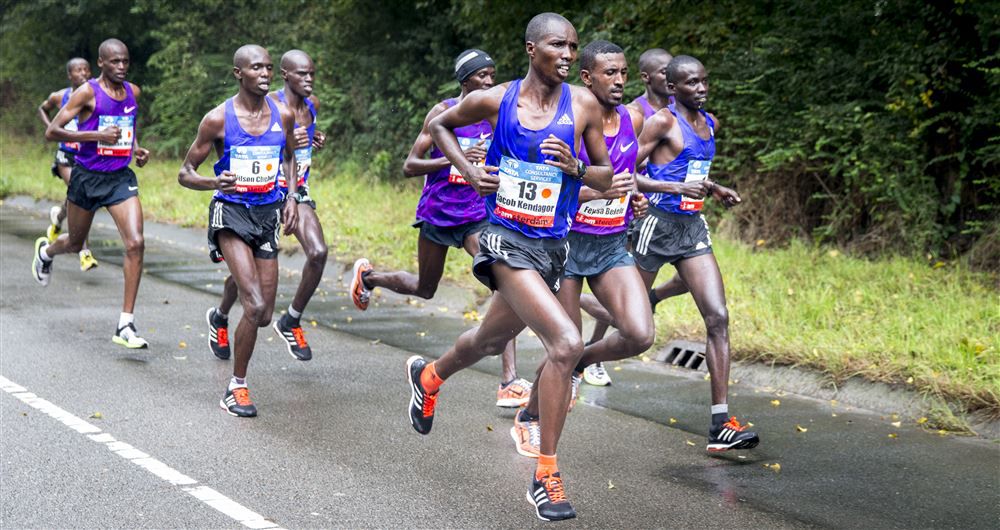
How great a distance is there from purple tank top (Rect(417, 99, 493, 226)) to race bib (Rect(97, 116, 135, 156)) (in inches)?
111

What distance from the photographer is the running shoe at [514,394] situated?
7.71 metres

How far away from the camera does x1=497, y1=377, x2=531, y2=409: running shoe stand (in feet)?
25.3

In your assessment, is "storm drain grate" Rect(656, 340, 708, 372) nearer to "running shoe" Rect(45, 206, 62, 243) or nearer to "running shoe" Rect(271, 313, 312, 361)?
"running shoe" Rect(271, 313, 312, 361)

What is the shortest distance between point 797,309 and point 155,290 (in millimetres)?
6065

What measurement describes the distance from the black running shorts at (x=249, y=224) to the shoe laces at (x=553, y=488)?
2980mm

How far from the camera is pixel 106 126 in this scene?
31.7ft

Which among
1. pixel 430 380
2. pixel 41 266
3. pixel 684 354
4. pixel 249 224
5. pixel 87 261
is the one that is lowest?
pixel 87 261

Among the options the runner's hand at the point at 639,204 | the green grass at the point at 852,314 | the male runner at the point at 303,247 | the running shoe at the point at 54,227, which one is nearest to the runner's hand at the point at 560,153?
the runner's hand at the point at 639,204

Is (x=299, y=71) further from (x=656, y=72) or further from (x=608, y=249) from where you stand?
(x=608, y=249)

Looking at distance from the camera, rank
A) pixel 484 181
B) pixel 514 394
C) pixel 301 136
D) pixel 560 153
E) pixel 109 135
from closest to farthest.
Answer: pixel 560 153 → pixel 484 181 → pixel 514 394 → pixel 301 136 → pixel 109 135

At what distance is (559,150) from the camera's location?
215 inches

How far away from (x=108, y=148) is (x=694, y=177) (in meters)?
4.65

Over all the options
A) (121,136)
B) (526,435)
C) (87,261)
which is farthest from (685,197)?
(87,261)

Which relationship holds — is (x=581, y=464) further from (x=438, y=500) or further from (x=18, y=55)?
(x=18, y=55)
